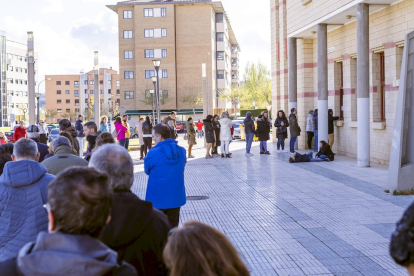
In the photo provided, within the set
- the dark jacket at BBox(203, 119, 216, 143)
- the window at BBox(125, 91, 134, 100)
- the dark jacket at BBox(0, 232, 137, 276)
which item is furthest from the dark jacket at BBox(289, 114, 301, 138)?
the window at BBox(125, 91, 134, 100)

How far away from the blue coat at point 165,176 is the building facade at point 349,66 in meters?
12.0

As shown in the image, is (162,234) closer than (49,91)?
Yes

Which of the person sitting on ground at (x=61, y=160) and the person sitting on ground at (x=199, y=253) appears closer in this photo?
the person sitting on ground at (x=199, y=253)

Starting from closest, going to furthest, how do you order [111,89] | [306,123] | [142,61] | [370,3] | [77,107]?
[370,3]
[306,123]
[142,61]
[111,89]
[77,107]

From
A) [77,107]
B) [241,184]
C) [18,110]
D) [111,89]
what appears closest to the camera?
[241,184]

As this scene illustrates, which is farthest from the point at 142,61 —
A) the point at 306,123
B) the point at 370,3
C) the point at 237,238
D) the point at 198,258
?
the point at 198,258

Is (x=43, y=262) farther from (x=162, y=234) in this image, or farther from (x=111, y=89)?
(x=111, y=89)

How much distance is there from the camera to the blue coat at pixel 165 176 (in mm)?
6609

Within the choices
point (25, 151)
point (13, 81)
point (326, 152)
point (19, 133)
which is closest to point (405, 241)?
point (25, 151)

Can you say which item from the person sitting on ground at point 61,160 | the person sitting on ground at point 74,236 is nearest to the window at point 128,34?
the person sitting on ground at point 61,160

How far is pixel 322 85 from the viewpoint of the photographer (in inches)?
866

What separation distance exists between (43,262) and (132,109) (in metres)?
81.5

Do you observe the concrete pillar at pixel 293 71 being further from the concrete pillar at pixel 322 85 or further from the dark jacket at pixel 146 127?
the dark jacket at pixel 146 127

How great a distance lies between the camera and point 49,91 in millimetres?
158250
